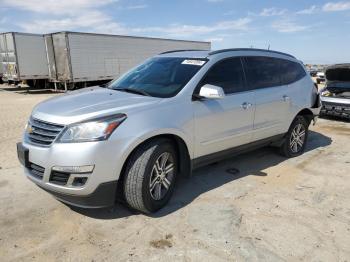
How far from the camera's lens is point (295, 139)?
6.09m

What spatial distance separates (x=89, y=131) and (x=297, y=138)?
417 cm

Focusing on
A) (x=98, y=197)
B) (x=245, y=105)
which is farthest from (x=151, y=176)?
(x=245, y=105)

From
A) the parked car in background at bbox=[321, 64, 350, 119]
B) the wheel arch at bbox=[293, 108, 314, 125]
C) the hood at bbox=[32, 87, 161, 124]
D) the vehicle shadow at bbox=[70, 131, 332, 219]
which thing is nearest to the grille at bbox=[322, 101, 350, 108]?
the parked car in background at bbox=[321, 64, 350, 119]

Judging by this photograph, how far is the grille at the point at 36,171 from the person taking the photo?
3.43 metres

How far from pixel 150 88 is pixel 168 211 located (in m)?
1.50

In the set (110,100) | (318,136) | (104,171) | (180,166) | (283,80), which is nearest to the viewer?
(104,171)

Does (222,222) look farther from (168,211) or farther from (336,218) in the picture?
(336,218)

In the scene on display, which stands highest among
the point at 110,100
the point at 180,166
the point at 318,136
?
the point at 110,100

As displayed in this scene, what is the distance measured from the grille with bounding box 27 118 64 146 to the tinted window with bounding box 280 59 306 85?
3793 millimetres

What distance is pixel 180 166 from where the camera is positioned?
4145mm

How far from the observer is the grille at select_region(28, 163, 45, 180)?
3.43 metres

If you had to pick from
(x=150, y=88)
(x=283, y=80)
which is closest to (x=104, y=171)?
(x=150, y=88)

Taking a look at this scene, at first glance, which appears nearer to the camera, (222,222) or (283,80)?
(222,222)

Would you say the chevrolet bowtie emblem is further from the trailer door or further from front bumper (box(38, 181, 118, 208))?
the trailer door
